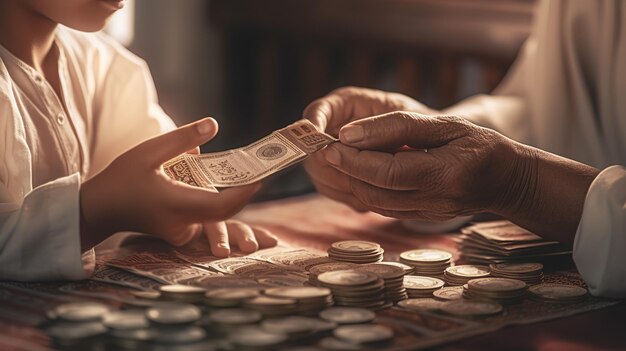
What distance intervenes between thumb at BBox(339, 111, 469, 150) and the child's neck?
0.71 metres

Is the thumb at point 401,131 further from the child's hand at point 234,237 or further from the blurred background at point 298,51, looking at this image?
the blurred background at point 298,51

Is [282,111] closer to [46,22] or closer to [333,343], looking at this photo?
[46,22]

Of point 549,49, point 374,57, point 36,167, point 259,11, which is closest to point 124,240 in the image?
point 36,167

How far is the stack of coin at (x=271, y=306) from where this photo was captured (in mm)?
1486

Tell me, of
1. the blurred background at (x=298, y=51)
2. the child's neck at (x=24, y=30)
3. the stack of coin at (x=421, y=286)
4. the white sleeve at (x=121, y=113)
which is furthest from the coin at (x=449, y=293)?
the blurred background at (x=298, y=51)

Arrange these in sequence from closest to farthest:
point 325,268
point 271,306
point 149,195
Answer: point 271,306 → point 149,195 → point 325,268

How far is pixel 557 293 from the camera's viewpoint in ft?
5.63

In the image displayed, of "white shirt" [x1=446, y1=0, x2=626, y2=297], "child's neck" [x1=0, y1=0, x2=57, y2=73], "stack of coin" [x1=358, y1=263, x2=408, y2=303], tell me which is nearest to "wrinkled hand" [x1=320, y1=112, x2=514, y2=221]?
"stack of coin" [x1=358, y1=263, x2=408, y2=303]

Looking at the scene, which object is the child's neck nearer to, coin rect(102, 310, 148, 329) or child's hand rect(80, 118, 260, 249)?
child's hand rect(80, 118, 260, 249)

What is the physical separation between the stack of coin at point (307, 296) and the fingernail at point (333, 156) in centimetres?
35

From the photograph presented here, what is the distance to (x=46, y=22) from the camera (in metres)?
2.02

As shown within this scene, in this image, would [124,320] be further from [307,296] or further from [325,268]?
[325,268]

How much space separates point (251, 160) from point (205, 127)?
0.61ft

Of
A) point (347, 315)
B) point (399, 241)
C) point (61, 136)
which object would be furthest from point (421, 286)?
point (61, 136)
